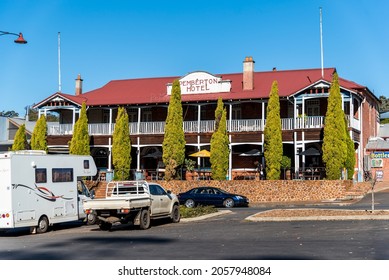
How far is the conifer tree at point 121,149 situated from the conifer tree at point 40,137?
5884 millimetres

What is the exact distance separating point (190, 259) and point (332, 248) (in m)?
3.54

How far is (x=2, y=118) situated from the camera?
6238 cm

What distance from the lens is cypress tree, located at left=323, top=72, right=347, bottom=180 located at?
3900cm

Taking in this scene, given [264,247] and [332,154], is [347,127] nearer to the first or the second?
[332,154]

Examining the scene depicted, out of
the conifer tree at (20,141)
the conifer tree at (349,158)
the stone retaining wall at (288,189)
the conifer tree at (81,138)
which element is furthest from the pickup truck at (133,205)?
the conifer tree at (20,141)

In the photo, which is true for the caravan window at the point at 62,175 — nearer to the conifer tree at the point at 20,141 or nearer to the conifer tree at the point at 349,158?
the conifer tree at the point at 349,158

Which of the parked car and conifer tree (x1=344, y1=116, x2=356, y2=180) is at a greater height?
conifer tree (x1=344, y1=116, x2=356, y2=180)

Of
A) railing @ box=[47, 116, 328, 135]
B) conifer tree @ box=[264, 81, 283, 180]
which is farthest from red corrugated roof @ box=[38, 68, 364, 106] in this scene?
conifer tree @ box=[264, 81, 283, 180]

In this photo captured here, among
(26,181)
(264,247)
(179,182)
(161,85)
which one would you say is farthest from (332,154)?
(264,247)

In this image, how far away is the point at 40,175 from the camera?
22609 millimetres

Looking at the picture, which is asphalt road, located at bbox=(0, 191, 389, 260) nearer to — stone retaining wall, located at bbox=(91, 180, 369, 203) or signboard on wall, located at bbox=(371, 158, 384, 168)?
stone retaining wall, located at bbox=(91, 180, 369, 203)

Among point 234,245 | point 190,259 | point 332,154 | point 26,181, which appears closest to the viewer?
point 190,259

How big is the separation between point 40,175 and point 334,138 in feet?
71.4

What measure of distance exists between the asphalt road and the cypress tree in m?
17.0
